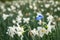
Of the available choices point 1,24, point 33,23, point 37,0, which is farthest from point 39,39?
point 37,0

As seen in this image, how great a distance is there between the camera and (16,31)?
2.82 metres

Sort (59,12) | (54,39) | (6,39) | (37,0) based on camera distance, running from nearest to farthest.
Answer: (54,39)
(6,39)
(59,12)
(37,0)

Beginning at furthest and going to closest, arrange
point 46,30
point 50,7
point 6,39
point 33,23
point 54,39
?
point 50,7, point 33,23, point 6,39, point 54,39, point 46,30

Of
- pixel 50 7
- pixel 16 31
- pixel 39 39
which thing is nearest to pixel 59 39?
pixel 39 39

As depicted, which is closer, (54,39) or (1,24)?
(54,39)

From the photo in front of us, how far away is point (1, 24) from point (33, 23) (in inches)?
24.9

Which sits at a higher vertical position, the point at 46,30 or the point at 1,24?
the point at 46,30

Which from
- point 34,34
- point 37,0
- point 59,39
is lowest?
point 37,0

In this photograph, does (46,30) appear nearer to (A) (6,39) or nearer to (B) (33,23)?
(A) (6,39)

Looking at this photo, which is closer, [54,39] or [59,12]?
[54,39]

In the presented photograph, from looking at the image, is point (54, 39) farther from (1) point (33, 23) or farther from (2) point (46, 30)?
(1) point (33, 23)

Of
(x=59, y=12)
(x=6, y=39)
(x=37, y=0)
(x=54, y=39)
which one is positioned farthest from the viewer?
(x=37, y=0)

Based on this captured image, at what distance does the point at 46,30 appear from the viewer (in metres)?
2.77

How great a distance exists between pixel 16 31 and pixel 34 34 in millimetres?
230
